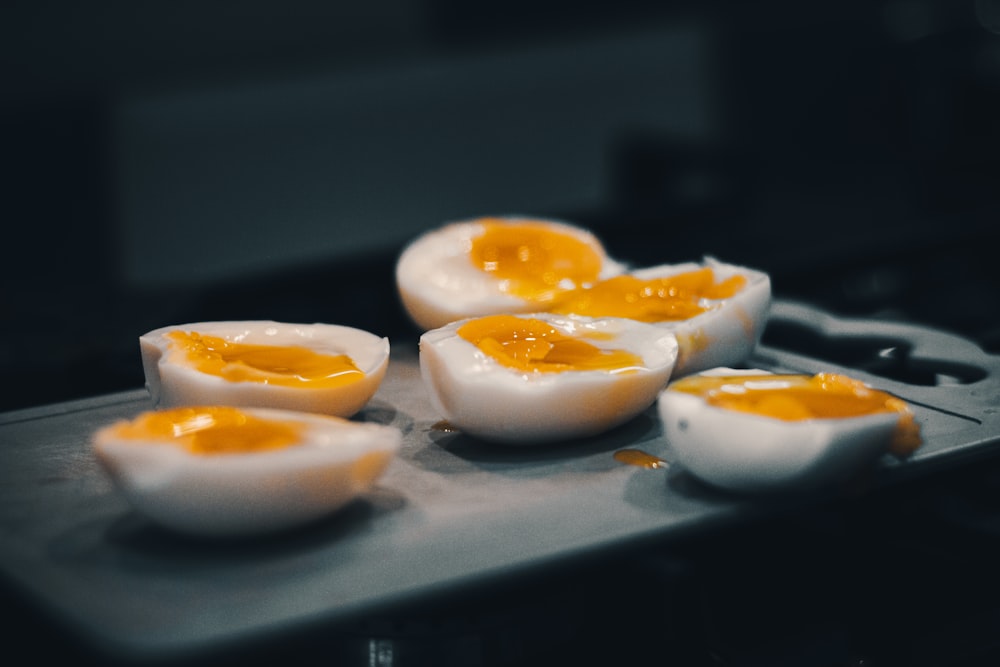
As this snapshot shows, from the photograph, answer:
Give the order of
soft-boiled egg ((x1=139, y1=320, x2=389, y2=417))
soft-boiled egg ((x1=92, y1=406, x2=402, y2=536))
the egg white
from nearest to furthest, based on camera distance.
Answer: soft-boiled egg ((x1=92, y1=406, x2=402, y2=536))
soft-boiled egg ((x1=139, y1=320, x2=389, y2=417))
the egg white

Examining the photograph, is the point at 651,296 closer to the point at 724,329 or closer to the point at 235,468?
the point at 724,329

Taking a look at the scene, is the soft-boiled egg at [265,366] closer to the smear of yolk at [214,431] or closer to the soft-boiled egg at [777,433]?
the smear of yolk at [214,431]

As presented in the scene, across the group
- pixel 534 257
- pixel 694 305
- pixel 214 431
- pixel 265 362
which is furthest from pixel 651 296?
pixel 214 431

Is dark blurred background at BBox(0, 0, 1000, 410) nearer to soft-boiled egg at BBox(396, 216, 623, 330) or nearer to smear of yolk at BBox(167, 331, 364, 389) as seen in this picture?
soft-boiled egg at BBox(396, 216, 623, 330)

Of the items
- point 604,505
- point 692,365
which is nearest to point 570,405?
point 604,505

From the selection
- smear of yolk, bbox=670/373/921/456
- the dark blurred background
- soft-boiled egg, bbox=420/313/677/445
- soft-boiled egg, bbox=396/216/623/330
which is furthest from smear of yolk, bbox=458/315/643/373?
the dark blurred background

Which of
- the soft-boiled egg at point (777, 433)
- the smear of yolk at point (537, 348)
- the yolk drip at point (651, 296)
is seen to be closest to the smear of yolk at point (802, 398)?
the soft-boiled egg at point (777, 433)

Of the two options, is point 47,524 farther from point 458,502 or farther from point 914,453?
point 914,453
